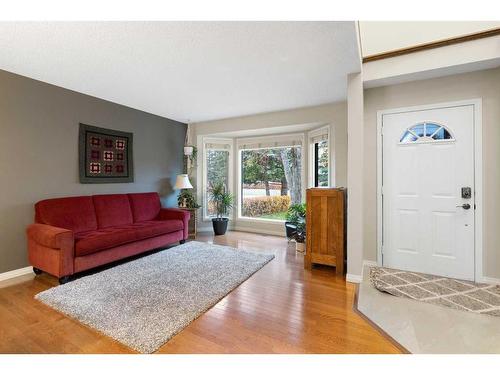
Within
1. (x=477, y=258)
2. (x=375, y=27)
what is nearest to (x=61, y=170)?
(x=375, y=27)

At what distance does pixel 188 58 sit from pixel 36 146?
2265mm

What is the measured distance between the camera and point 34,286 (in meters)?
2.52

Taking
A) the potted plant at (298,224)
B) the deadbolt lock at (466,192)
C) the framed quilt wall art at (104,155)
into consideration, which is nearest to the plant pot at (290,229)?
the potted plant at (298,224)

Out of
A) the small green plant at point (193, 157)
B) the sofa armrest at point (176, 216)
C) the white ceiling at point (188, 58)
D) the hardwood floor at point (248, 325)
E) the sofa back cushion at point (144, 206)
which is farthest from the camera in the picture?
the small green plant at point (193, 157)

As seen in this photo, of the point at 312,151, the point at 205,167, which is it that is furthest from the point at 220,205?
the point at 312,151

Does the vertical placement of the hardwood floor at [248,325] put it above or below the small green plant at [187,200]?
below

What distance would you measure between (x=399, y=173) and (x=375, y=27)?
1711mm

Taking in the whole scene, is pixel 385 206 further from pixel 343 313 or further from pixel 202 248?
pixel 202 248

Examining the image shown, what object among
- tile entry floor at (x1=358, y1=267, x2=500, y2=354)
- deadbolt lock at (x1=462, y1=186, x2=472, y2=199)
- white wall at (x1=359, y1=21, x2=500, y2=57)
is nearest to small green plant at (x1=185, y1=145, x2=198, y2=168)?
white wall at (x1=359, y1=21, x2=500, y2=57)

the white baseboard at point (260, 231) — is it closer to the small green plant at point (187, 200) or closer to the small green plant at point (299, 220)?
the small green plant at point (299, 220)

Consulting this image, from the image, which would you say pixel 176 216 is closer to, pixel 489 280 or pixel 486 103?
pixel 489 280

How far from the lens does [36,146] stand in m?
2.97

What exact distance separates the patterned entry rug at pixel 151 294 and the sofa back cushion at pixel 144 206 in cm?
84

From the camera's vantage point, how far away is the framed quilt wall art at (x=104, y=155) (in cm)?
346
